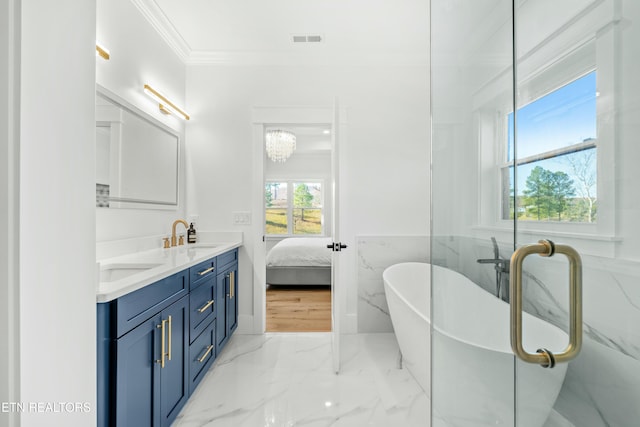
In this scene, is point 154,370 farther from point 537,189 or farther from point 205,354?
point 537,189

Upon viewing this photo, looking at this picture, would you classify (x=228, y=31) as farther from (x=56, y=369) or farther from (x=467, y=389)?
(x=467, y=389)

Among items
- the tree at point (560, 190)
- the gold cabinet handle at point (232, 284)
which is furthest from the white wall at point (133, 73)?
the tree at point (560, 190)

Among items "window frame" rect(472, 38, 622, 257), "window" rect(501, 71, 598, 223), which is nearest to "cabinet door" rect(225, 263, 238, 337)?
"window frame" rect(472, 38, 622, 257)

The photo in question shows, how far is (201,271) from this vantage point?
1.94 m

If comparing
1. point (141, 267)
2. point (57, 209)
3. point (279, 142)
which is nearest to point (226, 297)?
point (141, 267)

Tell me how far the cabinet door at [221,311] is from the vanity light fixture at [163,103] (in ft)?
4.51

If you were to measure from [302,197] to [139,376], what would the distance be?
18.5ft

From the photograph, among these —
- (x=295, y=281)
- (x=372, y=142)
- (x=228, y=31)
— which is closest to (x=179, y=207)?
(x=228, y=31)

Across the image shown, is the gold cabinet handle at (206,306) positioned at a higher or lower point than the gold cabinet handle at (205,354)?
higher

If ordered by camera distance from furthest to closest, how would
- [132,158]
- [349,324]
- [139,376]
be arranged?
[349,324], [132,158], [139,376]

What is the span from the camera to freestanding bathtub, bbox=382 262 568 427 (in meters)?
0.72

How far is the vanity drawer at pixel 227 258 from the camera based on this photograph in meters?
2.35
